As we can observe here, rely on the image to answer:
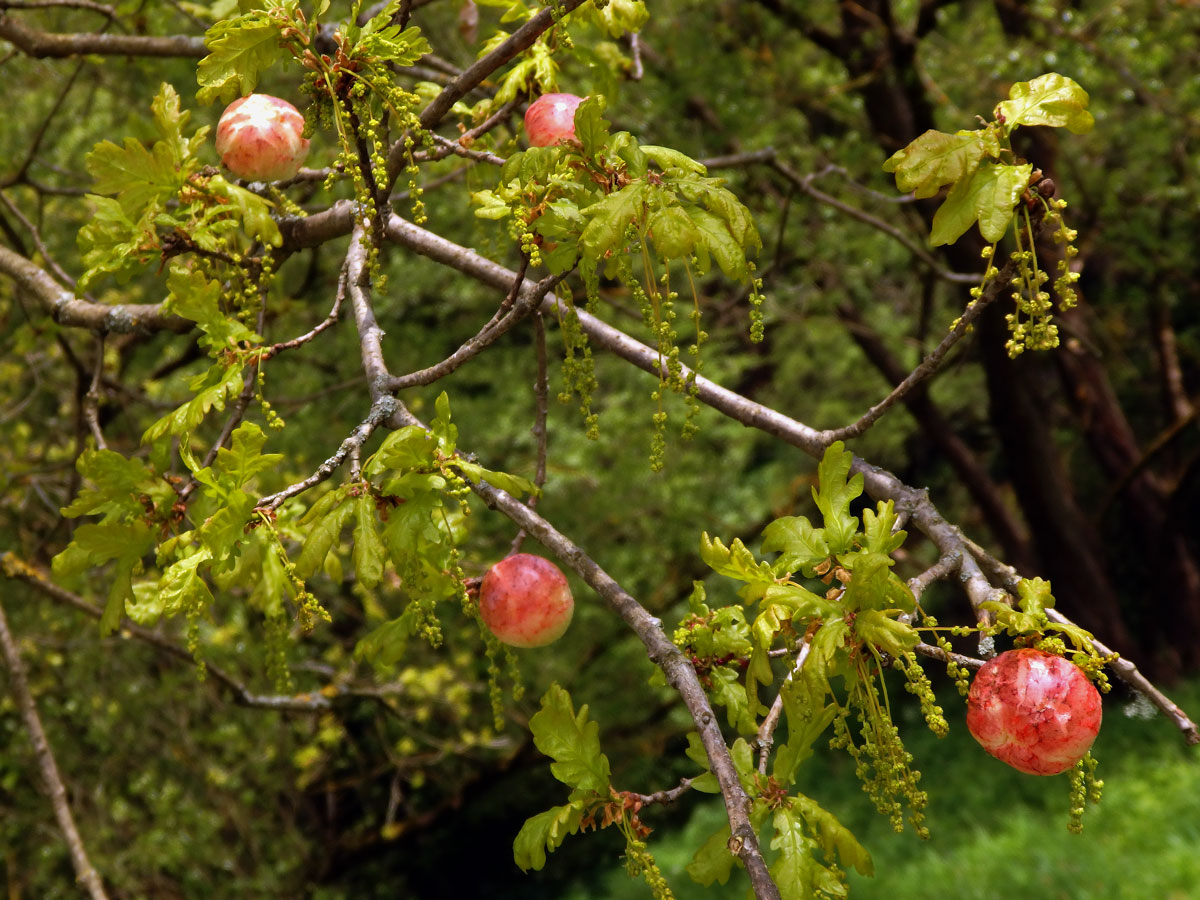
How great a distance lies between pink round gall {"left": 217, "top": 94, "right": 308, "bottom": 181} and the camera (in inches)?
68.9

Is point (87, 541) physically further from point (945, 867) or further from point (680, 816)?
point (680, 816)

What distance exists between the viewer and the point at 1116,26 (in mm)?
5363

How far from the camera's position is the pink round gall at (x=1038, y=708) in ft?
4.18

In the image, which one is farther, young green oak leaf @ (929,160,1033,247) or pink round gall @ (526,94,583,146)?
pink round gall @ (526,94,583,146)

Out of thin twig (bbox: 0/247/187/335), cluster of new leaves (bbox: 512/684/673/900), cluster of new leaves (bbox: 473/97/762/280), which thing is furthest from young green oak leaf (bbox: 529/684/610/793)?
thin twig (bbox: 0/247/187/335)

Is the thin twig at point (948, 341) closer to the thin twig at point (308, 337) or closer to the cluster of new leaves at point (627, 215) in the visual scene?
the cluster of new leaves at point (627, 215)

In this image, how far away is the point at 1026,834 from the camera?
550cm

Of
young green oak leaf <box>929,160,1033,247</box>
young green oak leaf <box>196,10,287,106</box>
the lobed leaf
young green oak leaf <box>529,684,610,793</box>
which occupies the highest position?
young green oak leaf <box>196,10,287,106</box>

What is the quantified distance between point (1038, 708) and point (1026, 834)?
15.7 ft

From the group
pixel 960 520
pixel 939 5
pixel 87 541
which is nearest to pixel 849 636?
pixel 87 541

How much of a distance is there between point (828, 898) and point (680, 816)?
645 cm

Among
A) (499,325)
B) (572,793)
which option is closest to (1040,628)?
(572,793)

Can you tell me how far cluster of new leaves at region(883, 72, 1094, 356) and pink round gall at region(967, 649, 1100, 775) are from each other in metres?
0.37

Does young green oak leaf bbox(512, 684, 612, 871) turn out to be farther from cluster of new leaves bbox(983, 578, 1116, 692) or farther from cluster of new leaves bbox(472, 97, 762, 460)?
cluster of new leaves bbox(983, 578, 1116, 692)
